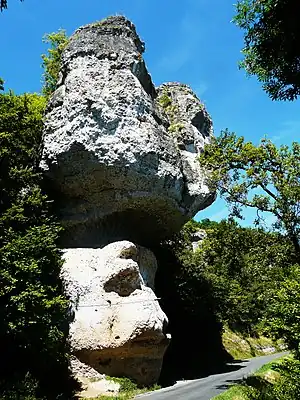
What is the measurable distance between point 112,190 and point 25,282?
662 centimetres

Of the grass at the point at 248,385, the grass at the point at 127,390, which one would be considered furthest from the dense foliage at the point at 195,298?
the grass at the point at 127,390

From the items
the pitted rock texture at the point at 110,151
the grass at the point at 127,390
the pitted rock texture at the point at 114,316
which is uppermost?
the pitted rock texture at the point at 110,151

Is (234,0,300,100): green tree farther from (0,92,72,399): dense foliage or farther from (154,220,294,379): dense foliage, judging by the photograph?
(154,220,294,379): dense foliage

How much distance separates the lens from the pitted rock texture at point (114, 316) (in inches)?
660

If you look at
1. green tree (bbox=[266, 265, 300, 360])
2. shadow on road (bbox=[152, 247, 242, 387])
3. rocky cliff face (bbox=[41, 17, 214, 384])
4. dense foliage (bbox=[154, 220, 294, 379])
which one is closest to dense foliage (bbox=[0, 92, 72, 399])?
rocky cliff face (bbox=[41, 17, 214, 384])

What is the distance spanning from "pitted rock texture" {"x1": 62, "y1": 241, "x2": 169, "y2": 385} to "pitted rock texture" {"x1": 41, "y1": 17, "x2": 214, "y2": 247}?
6.45 ft

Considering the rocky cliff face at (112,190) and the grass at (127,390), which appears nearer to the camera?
the grass at (127,390)

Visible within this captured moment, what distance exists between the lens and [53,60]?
3080 centimetres

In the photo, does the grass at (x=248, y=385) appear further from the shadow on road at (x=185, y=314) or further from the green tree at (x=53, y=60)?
the green tree at (x=53, y=60)

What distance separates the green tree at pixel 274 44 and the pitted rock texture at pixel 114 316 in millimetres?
11302

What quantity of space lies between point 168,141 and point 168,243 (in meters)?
8.51

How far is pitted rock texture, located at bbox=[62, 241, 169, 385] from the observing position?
16.8 m

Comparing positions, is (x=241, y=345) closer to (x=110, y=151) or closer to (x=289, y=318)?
(x=110, y=151)

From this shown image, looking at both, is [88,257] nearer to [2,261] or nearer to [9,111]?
[2,261]
